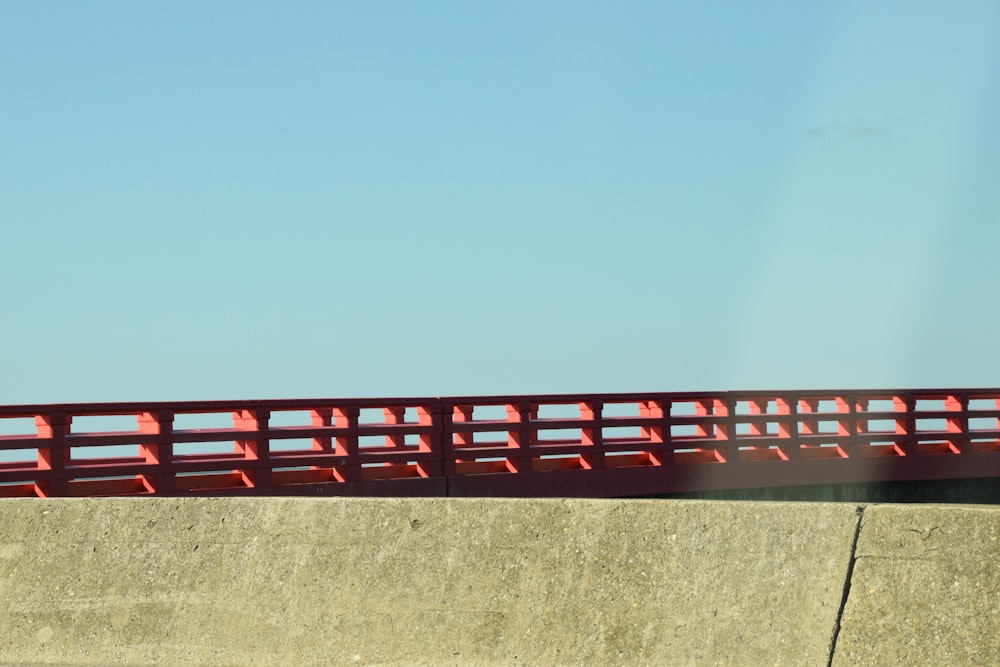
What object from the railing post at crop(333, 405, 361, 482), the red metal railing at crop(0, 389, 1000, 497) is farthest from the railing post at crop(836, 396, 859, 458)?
the railing post at crop(333, 405, 361, 482)

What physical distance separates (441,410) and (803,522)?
12.5 m

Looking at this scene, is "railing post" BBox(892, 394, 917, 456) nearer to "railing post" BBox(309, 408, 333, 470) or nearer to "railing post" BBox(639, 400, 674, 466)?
"railing post" BBox(639, 400, 674, 466)

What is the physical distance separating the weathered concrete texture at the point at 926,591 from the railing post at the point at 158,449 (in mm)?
11186

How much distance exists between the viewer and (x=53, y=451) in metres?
15.4

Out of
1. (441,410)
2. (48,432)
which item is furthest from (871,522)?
(441,410)

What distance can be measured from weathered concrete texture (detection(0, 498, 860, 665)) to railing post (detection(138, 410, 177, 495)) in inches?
336

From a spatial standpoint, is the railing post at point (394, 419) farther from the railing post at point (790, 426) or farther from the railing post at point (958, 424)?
the railing post at point (958, 424)

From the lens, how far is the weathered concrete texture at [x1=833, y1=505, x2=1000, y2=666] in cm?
581

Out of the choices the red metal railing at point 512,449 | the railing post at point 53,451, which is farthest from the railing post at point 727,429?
the railing post at point 53,451

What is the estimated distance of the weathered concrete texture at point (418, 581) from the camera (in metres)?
6.28

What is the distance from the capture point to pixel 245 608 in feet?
23.3

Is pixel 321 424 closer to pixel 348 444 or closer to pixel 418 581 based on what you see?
pixel 348 444

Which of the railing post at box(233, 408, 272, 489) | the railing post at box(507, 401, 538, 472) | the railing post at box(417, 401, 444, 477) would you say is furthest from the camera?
the railing post at box(507, 401, 538, 472)

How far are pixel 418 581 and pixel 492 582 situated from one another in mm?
349
